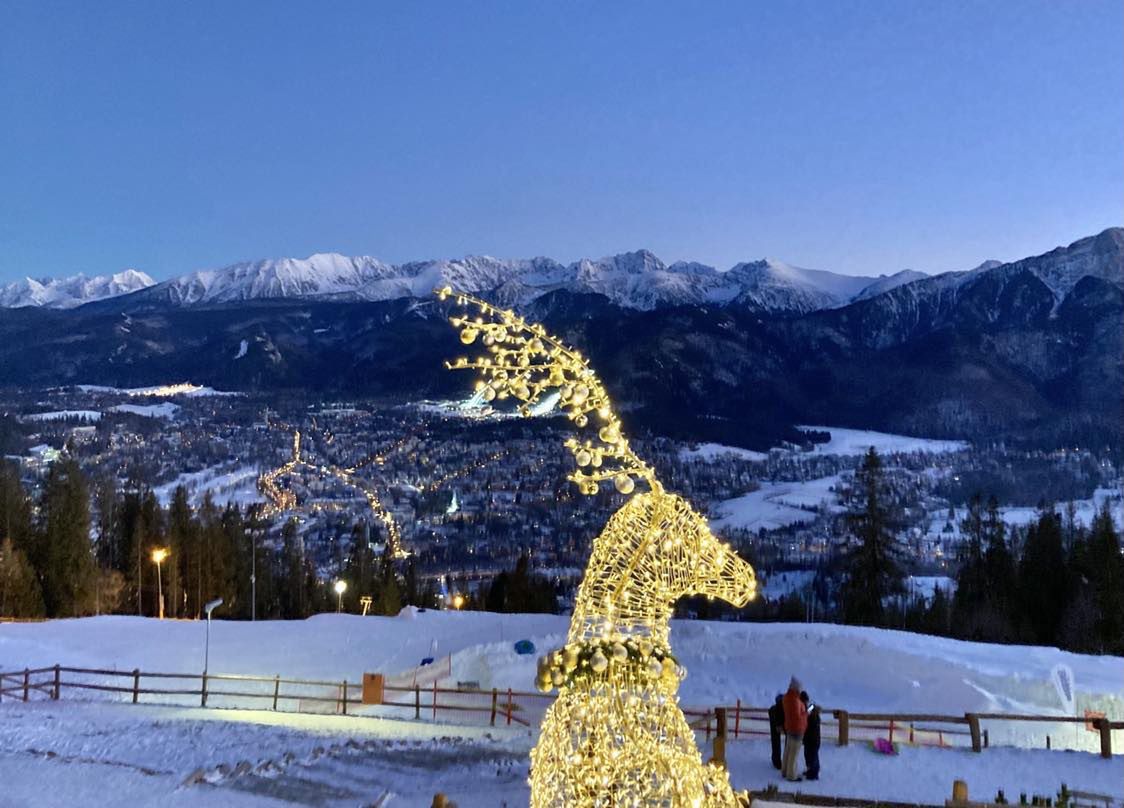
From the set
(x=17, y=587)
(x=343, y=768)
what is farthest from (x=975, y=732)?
(x=17, y=587)

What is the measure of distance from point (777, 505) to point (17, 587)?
10961 centimetres

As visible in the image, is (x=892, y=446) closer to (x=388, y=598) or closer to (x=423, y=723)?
(x=388, y=598)

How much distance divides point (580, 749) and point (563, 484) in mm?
139035

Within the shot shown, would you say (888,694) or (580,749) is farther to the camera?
(888,694)

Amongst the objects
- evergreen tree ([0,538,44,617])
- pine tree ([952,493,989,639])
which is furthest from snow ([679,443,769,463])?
evergreen tree ([0,538,44,617])

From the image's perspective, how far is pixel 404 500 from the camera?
440ft

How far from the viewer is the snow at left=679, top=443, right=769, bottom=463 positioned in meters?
167

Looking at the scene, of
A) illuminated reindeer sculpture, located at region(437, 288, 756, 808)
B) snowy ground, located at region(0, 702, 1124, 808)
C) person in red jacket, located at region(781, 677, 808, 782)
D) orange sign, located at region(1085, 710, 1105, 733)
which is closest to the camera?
illuminated reindeer sculpture, located at region(437, 288, 756, 808)

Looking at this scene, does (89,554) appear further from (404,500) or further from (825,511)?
(825,511)

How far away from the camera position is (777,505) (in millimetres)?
130625

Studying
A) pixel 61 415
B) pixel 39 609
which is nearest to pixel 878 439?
pixel 61 415

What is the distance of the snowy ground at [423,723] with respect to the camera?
1105cm

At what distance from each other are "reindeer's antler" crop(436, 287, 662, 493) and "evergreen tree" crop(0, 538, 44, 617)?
3711cm

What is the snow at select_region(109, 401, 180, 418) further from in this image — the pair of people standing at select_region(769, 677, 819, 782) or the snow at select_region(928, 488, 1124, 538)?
the pair of people standing at select_region(769, 677, 819, 782)
